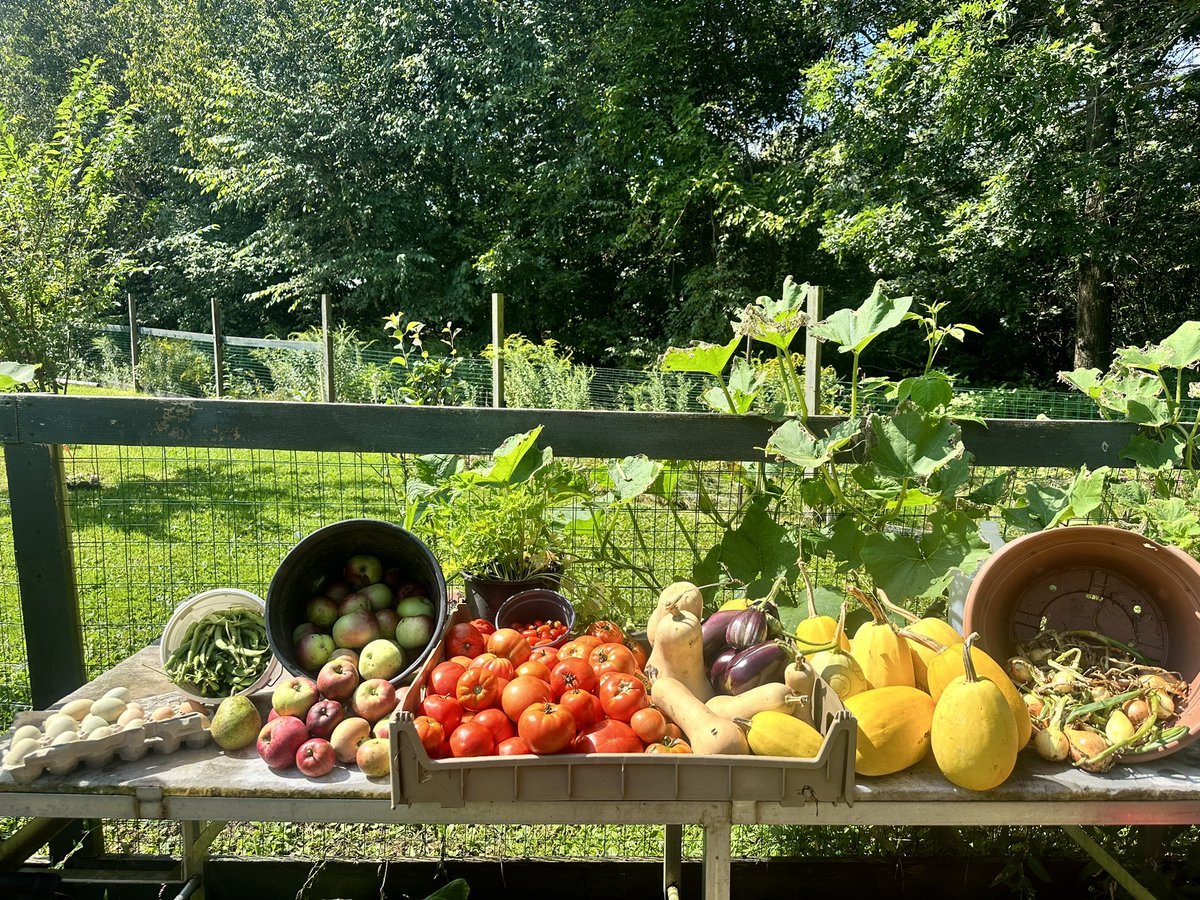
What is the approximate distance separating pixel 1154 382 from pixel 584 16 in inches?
635

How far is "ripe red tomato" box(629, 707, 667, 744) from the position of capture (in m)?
1.29

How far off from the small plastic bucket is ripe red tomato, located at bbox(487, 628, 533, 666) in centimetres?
24

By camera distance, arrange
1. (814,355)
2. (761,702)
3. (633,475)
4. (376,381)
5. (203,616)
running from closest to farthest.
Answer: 1. (761,702)
2. (203,616)
3. (633,475)
4. (814,355)
5. (376,381)

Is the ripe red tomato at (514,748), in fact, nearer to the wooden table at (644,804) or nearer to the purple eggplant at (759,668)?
the wooden table at (644,804)

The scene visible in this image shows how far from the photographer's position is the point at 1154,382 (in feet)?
6.46

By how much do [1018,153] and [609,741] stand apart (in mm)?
10310

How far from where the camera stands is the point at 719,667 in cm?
149

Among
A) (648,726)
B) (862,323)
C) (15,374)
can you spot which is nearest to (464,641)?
(648,726)

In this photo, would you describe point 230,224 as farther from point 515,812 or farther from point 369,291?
point 515,812

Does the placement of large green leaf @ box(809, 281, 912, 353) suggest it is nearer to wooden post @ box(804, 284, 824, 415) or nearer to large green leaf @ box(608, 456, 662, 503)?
wooden post @ box(804, 284, 824, 415)

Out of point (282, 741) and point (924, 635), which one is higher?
point (924, 635)

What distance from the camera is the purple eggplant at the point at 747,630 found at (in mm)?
1492

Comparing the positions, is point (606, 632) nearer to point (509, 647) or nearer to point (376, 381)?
point (509, 647)

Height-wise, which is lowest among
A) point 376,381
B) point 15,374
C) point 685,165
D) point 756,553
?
point 756,553
